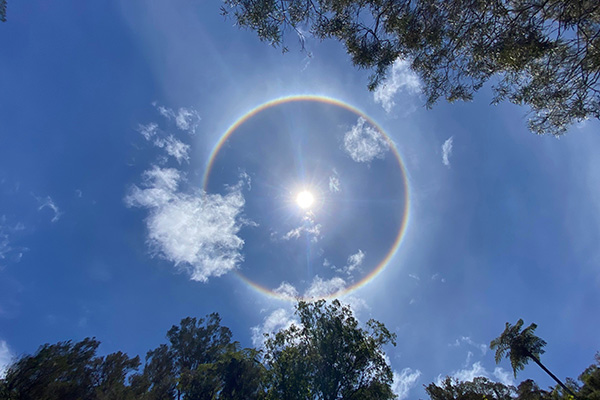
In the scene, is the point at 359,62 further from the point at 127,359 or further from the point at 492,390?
the point at 492,390

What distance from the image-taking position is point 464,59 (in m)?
9.02

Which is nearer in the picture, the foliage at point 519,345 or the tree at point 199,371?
the tree at point 199,371

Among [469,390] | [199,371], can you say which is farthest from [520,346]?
[199,371]

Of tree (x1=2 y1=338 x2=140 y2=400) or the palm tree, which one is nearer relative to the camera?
tree (x1=2 y1=338 x2=140 y2=400)

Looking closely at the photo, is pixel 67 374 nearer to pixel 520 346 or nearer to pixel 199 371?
pixel 199 371

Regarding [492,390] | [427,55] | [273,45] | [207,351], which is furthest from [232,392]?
[492,390]

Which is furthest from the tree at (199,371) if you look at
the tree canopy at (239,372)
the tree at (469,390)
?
the tree at (469,390)

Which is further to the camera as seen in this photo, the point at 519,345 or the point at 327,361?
the point at 519,345

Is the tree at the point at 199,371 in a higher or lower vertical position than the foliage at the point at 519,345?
higher

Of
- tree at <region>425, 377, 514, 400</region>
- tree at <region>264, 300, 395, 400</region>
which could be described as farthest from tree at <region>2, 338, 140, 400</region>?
tree at <region>425, 377, 514, 400</region>

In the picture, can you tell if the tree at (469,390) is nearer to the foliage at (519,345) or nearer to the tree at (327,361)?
the foliage at (519,345)

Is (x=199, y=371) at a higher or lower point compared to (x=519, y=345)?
higher

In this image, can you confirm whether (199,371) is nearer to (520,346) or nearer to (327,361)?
(327,361)

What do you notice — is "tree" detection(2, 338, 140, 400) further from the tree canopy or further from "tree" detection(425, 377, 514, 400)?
"tree" detection(425, 377, 514, 400)
